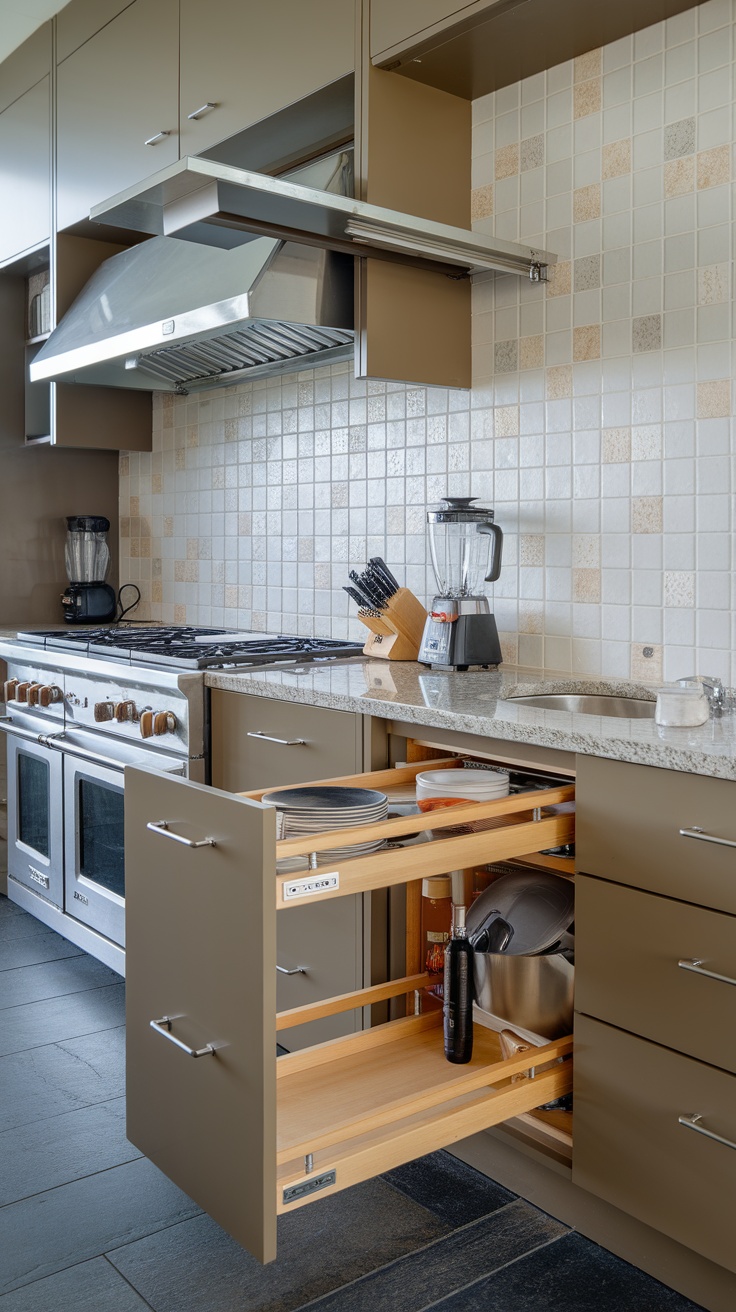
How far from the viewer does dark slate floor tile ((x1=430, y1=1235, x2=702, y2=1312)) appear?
1.47m

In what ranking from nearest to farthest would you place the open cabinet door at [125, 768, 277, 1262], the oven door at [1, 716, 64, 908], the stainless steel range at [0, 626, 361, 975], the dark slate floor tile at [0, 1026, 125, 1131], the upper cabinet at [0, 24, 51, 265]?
the open cabinet door at [125, 768, 277, 1262]
the dark slate floor tile at [0, 1026, 125, 1131]
the stainless steel range at [0, 626, 361, 975]
the oven door at [1, 716, 64, 908]
the upper cabinet at [0, 24, 51, 265]

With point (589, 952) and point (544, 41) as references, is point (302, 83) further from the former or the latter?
point (589, 952)

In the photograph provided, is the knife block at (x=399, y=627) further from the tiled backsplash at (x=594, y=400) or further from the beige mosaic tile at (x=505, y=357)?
the beige mosaic tile at (x=505, y=357)

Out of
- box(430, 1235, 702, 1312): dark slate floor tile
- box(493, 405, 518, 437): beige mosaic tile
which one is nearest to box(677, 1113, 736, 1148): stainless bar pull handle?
box(430, 1235, 702, 1312): dark slate floor tile

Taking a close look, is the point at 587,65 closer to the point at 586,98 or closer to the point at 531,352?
the point at 586,98

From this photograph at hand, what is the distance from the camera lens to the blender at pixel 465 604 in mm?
2260

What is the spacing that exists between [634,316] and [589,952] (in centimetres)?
127

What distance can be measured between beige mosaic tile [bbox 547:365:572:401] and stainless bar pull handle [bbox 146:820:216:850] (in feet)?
4.42

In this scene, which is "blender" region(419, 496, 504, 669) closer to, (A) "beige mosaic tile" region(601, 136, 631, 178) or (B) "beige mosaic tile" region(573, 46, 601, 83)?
(A) "beige mosaic tile" region(601, 136, 631, 178)

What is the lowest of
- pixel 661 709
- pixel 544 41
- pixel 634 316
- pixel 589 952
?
pixel 589 952

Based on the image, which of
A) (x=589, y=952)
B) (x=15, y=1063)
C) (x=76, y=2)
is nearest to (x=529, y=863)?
(x=589, y=952)

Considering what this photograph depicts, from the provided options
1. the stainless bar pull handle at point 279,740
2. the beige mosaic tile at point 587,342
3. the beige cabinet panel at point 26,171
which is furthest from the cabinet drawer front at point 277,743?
the beige cabinet panel at point 26,171

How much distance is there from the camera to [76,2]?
3.27m

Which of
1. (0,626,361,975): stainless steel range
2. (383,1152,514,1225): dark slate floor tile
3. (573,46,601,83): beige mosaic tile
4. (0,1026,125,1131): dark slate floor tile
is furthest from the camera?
(0,626,361,975): stainless steel range
